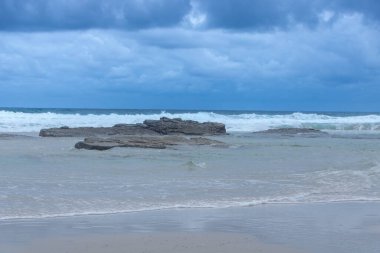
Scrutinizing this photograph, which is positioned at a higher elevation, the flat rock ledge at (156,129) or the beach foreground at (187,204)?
the flat rock ledge at (156,129)

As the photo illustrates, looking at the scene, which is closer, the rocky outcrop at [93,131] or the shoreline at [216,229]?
the shoreline at [216,229]

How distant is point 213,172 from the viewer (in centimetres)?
1658

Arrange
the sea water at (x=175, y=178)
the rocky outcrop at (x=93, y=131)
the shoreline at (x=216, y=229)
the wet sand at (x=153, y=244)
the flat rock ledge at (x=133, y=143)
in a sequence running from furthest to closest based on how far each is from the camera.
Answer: the rocky outcrop at (x=93, y=131) → the flat rock ledge at (x=133, y=143) → the sea water at (x=175, y=178) → the shoreline at (x=216, y=229) → the wet sand at (x=153, y=244)

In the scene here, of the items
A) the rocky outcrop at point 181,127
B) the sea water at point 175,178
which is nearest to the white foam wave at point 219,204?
the sea water at point 175,178

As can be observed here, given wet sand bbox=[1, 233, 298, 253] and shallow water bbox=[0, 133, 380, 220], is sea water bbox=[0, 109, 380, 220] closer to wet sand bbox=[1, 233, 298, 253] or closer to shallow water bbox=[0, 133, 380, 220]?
shallow water bbox=[0, 133, 380, 220]

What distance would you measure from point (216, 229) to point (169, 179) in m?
5.91

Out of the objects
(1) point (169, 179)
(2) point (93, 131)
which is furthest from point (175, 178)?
(2) point (93, 131)

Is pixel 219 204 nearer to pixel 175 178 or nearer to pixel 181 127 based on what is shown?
pixel 175 178

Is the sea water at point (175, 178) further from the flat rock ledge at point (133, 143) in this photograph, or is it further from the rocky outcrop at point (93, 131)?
the rocky outcrop at point (93, 131)

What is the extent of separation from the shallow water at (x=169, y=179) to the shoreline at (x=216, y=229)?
0.74 metres

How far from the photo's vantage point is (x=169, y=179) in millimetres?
14695

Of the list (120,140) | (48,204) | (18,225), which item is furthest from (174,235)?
(120,140)

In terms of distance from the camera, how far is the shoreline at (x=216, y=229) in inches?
308

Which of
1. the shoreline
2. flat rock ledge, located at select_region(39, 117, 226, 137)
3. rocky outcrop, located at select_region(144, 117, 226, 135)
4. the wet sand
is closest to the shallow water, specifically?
the shoreline
